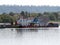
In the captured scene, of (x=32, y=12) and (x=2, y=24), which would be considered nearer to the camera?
(x=2, y=24)

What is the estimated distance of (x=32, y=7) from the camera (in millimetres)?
10914

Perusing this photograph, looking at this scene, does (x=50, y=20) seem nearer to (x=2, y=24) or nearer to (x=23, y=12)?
(x=23, y=12)

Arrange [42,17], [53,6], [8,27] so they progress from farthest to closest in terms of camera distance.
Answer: [53,6], [42,17], [8,27]

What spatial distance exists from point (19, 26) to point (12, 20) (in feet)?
1.57

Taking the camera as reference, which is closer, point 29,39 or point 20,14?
point 29,39

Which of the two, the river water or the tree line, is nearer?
the river water

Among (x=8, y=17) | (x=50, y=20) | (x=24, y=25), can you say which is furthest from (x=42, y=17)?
(x=8, y=17)

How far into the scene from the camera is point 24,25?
31.4ft

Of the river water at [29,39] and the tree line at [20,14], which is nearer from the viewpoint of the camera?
the river water at [29,39]

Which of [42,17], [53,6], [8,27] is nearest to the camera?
[8,27]

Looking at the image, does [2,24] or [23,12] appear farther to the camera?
[23,12]

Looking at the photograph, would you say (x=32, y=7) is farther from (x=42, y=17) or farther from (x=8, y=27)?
(x=8, y=27)

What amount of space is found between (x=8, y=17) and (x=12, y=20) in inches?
13.3

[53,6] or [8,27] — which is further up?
[53,6]
